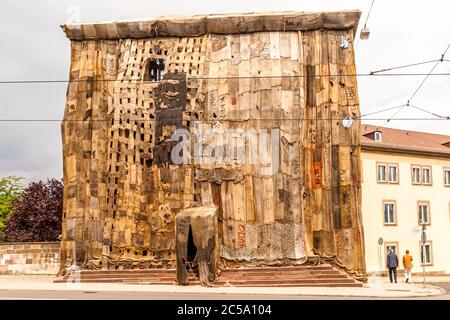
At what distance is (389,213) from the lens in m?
37.7

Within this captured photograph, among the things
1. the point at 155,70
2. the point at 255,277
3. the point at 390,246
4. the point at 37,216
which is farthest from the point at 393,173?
the point at 37,216

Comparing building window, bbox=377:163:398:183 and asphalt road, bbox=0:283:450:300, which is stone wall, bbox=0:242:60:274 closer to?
asphalt road, bbox=0:283:450:300

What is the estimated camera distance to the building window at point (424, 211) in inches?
1524

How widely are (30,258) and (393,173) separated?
73.4 ft

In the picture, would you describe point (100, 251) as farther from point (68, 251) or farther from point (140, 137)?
point (140, 137)

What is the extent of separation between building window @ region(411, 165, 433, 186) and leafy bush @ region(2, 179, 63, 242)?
24293 mm

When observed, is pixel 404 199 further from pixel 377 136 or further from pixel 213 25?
pixel 213 25

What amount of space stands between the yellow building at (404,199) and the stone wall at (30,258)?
60.1 ft

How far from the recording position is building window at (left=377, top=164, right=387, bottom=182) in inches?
1484

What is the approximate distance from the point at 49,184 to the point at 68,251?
20987mm

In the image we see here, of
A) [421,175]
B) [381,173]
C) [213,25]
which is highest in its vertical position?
[213,25]

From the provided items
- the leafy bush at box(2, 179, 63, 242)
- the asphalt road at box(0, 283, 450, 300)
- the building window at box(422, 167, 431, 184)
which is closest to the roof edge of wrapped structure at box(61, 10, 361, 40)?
the asphalt road at box(0, 283, 450, 300)

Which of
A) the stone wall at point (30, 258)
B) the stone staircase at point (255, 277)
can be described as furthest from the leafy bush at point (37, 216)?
the stone staircase at point (255, 277)

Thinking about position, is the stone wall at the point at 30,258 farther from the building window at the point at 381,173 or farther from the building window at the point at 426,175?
the building window at the point at 426,175
